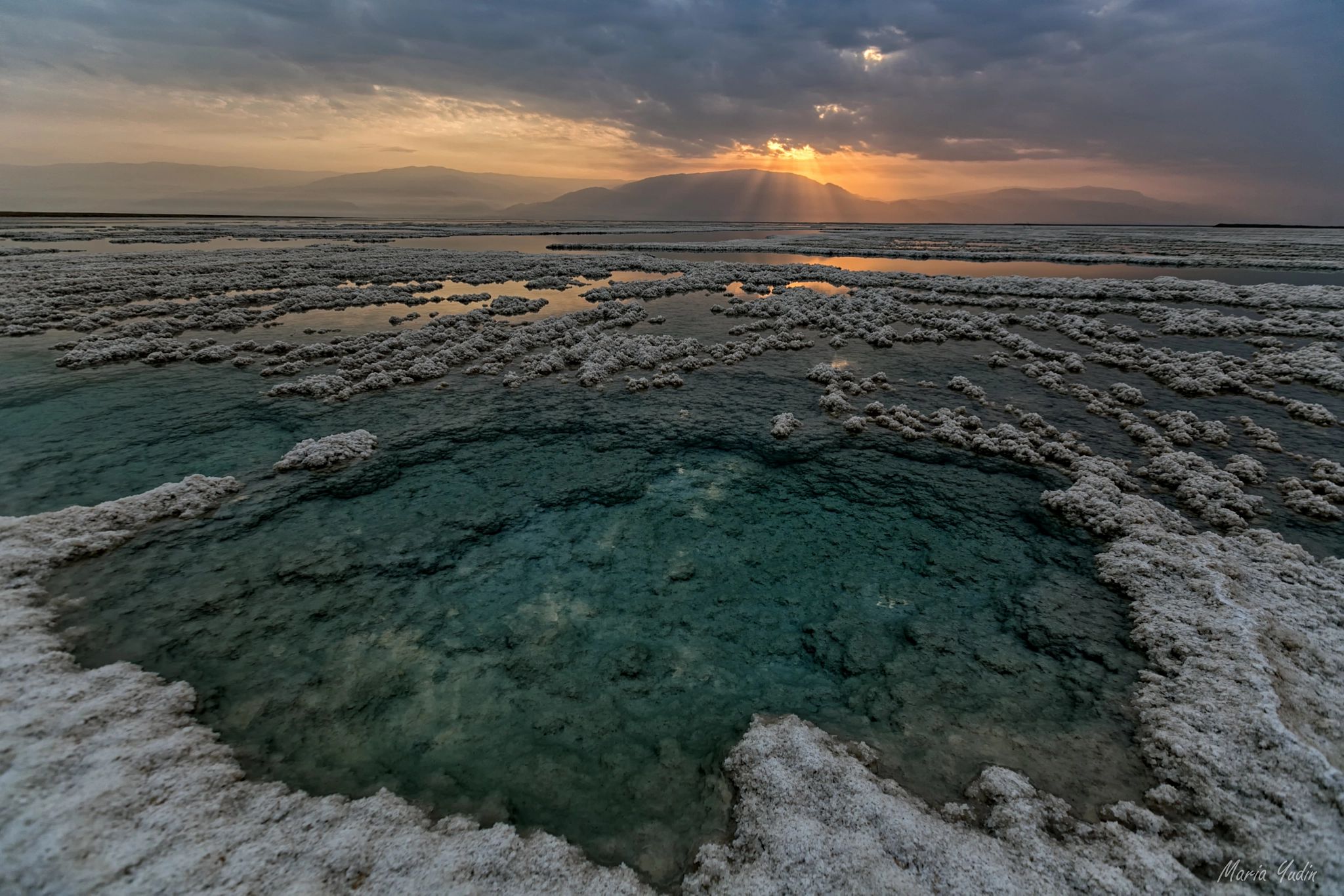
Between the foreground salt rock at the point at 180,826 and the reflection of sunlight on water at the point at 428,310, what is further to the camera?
the reflection of sunlight on water at the point at 428,310

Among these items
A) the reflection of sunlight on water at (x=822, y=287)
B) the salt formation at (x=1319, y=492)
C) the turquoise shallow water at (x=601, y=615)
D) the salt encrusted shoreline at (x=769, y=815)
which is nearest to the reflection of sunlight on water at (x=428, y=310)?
the turquoise shallow water at (x=601, y=615)

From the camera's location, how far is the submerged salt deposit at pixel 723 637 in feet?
13.9

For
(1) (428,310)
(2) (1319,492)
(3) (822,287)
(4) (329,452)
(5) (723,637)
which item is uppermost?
(3) (822,287)

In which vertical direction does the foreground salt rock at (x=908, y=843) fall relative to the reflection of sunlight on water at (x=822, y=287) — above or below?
below

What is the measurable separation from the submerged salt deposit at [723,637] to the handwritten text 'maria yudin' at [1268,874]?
0.08 meters

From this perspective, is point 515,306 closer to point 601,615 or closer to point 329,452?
point 329,452

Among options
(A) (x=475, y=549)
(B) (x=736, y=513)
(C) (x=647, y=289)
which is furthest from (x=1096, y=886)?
(C) (x=647, y=289)

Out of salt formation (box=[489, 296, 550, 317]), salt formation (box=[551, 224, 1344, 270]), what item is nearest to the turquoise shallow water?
salt formation (box=[489, 296, 550, 317])

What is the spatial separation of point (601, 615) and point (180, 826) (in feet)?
14.0

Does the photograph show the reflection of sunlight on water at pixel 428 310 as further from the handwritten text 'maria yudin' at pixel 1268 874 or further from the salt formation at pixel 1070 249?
the salt formation at pixel 1070 249

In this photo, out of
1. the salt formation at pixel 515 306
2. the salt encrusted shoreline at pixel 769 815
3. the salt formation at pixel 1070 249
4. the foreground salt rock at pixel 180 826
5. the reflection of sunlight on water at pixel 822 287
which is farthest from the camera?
the salt formation at pixel 1070 249

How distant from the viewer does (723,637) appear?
22.0ft

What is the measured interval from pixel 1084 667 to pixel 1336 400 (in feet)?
51.2

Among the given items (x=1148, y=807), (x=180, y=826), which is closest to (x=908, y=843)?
(x=1148, y=807)
